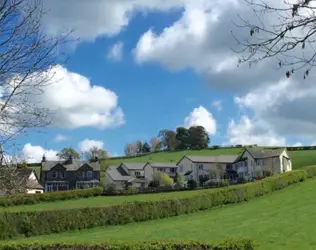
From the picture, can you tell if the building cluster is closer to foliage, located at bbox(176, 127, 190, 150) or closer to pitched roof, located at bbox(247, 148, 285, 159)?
pitched roof, located at bbox(247, 148, 285, 159)

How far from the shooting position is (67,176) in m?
112

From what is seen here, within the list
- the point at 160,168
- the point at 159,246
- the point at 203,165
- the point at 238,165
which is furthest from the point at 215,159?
the point at 159,246

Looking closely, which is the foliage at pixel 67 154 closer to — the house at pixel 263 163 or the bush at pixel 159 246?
the house at pixel 263 163

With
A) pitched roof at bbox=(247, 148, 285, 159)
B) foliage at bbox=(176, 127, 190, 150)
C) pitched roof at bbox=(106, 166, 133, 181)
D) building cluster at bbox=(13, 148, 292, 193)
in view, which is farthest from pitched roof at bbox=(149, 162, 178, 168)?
foliage at bbox=(176, 127, 190, 150)

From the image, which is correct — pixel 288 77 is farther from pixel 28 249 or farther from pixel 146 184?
pixel 146 184

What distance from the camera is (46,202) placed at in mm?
56062

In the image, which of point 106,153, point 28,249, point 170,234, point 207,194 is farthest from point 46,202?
point 106,153

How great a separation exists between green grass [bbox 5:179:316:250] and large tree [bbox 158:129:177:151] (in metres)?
109

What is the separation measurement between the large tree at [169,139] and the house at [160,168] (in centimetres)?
3145

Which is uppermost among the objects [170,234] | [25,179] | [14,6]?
[14,6]

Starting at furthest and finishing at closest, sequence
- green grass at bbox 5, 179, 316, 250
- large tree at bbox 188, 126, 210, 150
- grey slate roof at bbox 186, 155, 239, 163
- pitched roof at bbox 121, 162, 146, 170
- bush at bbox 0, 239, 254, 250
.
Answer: large tree at bbox 188, 126, 210, 150
pitched roof at bbox 121, 162, 146, 170
grey slate roof at bbox 186, 155, 239, 163
green grass at bbox 5, 179, 316, 250
bush at bbox 0, 239, 254, 250

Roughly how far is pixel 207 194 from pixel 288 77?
3723cm

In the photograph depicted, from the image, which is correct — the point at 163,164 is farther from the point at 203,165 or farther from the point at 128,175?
the point at 203,165

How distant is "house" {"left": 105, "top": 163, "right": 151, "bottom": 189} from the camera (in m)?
110
